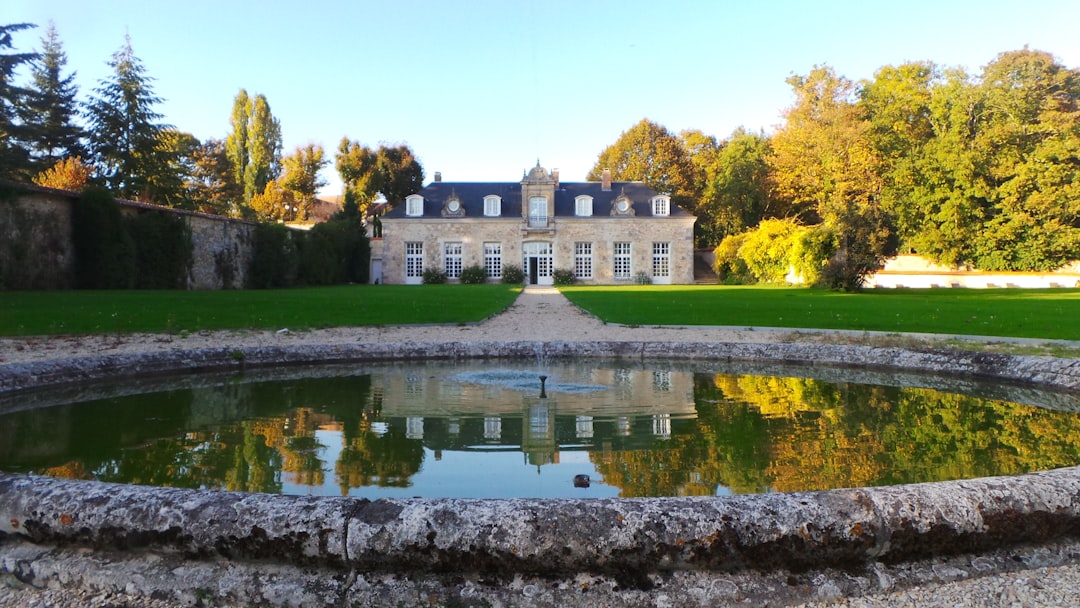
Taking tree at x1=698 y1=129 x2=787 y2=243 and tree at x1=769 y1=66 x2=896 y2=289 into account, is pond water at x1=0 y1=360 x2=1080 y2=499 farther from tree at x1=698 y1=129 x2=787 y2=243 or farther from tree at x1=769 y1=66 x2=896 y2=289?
tree at x1=698 y1=129 x2=787 y2=243

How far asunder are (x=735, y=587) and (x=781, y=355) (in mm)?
5653

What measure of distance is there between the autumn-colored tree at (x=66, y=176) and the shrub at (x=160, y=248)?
11.7m

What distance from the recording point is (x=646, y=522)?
194cm

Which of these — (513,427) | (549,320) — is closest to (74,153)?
(549,320)

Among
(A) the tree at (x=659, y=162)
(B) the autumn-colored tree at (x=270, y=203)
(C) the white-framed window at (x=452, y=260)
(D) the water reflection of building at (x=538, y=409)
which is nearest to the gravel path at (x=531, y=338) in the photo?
(D) the water reflection of building at (x=538, y=409)

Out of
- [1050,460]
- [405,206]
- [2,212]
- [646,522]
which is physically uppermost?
[405,206]

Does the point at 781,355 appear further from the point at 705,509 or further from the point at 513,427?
the point at 705,509

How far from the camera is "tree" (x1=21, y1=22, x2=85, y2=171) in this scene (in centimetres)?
2998

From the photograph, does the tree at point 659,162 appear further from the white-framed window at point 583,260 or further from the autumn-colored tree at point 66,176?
the autumn-colored tree at point 66,176

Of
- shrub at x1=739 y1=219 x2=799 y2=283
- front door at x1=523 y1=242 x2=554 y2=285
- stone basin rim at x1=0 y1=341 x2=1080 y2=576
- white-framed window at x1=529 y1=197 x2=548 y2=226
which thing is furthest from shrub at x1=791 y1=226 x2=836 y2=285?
stone basin rim at x1=0 y1=341 x2=1080 y2=576

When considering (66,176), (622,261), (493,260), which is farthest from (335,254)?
(622,261)

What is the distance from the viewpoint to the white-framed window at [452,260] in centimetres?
3950

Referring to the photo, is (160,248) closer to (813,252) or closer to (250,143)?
(813,252)

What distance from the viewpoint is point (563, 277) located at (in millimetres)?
39156
